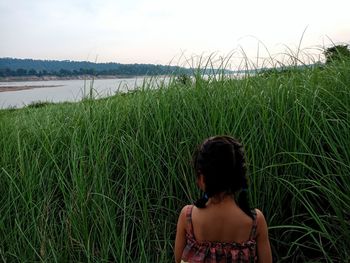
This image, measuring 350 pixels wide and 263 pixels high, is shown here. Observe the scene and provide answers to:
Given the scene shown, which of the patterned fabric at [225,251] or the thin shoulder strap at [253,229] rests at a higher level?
the thin shoulder strap at [253,229]

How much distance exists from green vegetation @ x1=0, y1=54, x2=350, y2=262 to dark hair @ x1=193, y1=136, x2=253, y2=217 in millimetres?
638

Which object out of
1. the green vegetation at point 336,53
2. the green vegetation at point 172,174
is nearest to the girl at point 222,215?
the green vegetation at point 172,174

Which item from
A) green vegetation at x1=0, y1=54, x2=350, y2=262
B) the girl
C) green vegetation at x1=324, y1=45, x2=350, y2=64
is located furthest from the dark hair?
green vegetation at x1=324, y1=45, x2=350, y2=64

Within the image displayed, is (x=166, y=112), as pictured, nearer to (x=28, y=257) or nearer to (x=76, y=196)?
(x=76, y=196)

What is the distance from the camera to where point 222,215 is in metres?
1.41

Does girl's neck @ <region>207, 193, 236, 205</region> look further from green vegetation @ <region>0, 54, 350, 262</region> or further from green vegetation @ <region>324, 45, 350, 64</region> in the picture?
green vegetation @ <region>324, 45, 350, 64</region>

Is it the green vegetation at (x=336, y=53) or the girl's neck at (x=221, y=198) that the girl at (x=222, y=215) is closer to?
the girl's neck at (x=221, y=198)

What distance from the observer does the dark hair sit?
1.36 metres

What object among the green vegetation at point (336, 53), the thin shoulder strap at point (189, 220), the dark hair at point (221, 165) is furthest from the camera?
the green vegetation at point (336, 53)

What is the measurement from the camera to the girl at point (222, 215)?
1367 millimetres

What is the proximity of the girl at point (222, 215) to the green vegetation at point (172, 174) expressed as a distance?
1.82ft

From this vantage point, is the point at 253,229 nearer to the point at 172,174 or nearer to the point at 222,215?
the point at 222,215

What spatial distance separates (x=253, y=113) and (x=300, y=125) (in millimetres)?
257

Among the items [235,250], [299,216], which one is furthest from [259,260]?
[299,216]
